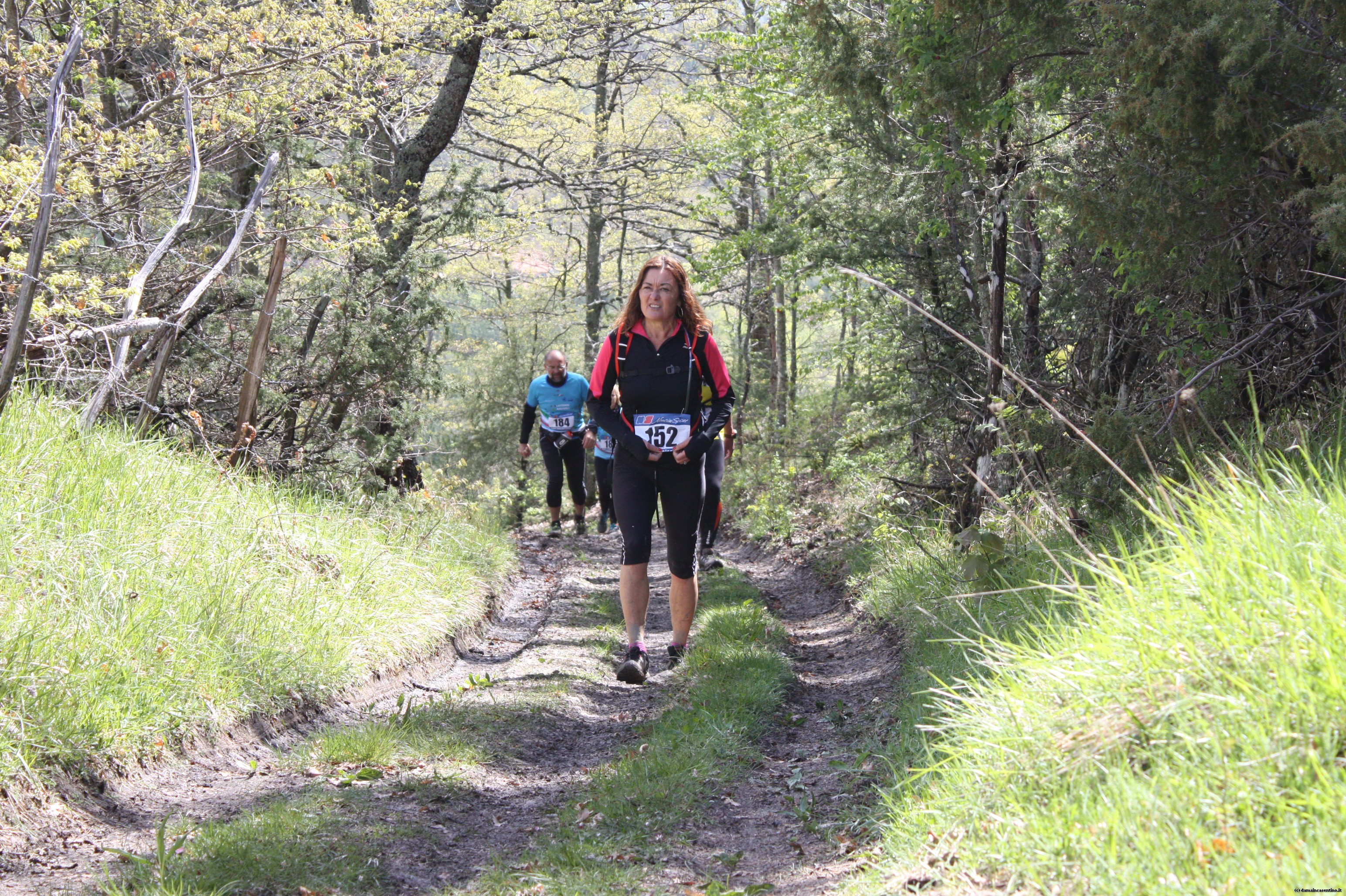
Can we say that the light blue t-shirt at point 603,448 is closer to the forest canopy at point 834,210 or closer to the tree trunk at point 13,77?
the forest canopy at point 834,210

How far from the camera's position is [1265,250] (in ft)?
15.5

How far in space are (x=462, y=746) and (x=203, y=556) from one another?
1.92 metres

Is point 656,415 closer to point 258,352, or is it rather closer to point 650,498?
point 650,498

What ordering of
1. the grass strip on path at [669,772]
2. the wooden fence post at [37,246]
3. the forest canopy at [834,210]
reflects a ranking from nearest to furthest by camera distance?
the grass strip on path at [669,772] < the wooden fence post at [37,246] < the forest canopy at [834,210]

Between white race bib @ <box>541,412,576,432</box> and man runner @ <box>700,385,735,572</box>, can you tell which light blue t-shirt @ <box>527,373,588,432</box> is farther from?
man runner @ <box>700,385,735,572</box>

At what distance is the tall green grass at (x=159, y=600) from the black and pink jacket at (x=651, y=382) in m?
2.04

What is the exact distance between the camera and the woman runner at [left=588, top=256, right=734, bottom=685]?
18.8ft

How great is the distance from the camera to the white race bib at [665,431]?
→ 5.71m

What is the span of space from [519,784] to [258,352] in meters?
4.62

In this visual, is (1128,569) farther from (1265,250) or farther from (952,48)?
(952,48)

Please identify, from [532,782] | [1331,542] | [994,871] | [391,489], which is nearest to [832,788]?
[532,782]

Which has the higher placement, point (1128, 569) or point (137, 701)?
point (1128, 569)

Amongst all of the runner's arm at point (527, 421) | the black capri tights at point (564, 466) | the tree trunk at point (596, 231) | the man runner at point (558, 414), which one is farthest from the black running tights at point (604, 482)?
the tree trunk at point (596, 231)

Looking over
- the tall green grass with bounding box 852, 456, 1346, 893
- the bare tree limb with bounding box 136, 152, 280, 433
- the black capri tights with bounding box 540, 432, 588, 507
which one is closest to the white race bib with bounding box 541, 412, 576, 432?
the black capri tights with bounding box 540, 432, 588, 507
